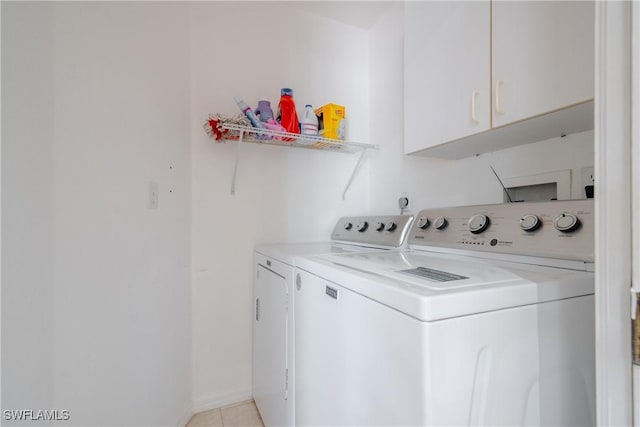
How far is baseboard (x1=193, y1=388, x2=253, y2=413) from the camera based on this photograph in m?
1.83

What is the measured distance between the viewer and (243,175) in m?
2.00

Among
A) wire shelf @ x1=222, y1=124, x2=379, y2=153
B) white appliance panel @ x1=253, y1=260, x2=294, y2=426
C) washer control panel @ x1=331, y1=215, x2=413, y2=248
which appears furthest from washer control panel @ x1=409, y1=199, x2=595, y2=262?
wire shelf @ x1=222, y1=124, x2=379, y2=153

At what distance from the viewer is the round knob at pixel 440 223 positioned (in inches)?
52.0

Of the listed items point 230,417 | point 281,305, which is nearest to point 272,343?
point 281,305

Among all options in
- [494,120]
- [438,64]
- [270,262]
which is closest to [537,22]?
[494,120]

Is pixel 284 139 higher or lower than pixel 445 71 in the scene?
lower

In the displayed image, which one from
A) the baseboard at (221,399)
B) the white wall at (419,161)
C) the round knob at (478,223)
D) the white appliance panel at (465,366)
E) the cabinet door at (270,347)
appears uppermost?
the white wall at (419,161)

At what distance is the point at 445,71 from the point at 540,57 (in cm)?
40

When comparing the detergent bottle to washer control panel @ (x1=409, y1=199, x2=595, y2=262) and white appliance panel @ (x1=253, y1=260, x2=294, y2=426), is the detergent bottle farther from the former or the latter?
washer control panel @ (x1=409, y1=199, x2=595, y2=262)

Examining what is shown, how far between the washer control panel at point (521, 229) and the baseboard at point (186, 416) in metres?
1.64

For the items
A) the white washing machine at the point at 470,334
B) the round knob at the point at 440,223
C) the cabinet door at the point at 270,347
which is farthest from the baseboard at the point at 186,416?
the round knob at the point at 440,223

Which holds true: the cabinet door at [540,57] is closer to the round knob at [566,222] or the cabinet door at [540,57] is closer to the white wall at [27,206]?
the round knob at [566,222]

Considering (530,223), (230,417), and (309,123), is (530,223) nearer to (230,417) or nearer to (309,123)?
(309,123)

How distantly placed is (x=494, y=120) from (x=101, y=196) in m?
1.59
